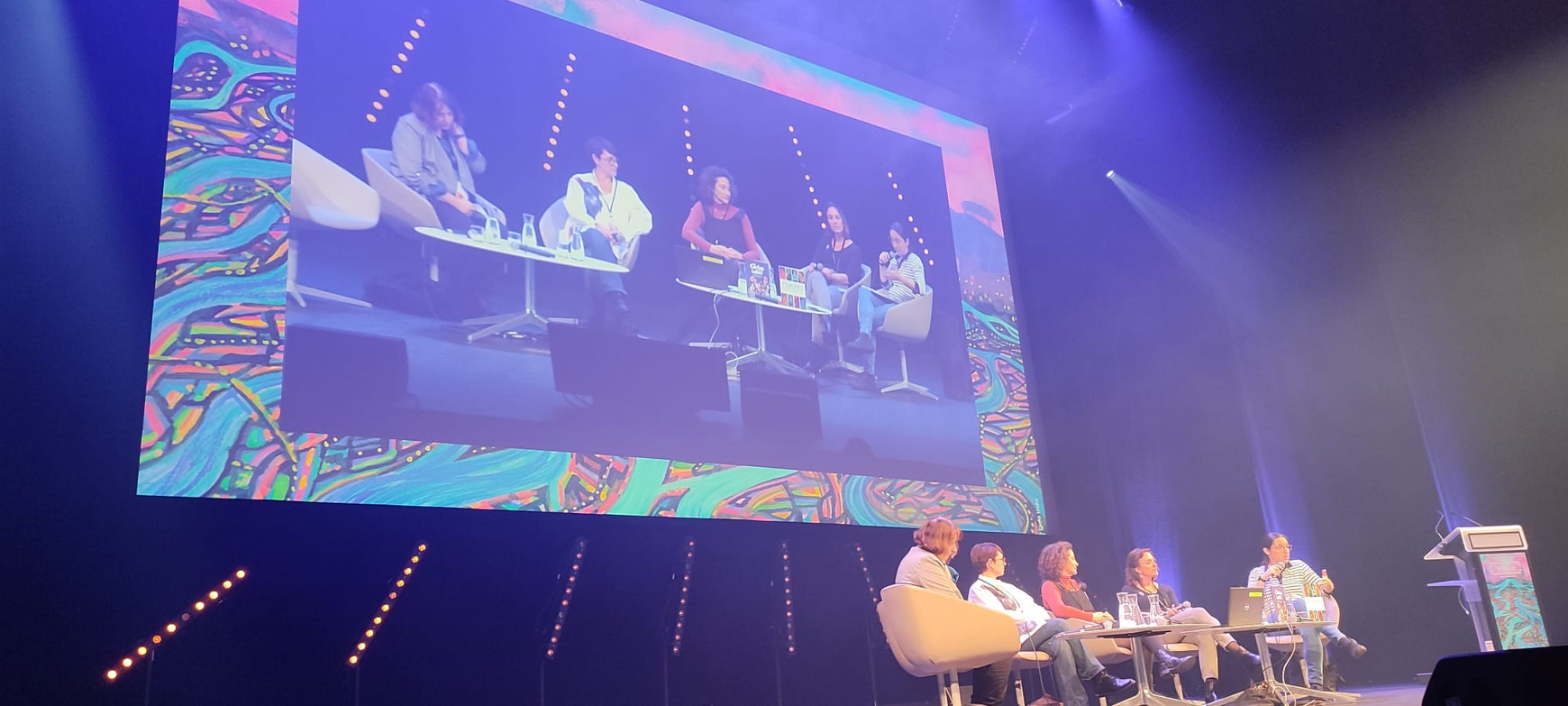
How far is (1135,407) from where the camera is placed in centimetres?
713

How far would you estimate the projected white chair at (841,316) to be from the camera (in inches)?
221

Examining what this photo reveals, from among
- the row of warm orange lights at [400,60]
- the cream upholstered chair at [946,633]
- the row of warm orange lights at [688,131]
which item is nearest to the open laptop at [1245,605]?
the cream upholstered chair at [946,633]

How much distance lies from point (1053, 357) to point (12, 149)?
230 inches

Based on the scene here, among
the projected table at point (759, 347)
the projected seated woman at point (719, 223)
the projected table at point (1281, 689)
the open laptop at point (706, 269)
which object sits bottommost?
the projected table at point (1281, 689)

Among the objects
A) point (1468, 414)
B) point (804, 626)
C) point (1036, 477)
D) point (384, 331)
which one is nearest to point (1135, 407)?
point (1036, 477)

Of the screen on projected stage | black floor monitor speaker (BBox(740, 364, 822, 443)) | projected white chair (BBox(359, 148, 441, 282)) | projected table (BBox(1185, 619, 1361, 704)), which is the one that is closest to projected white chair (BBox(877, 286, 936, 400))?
the screen on projected stage

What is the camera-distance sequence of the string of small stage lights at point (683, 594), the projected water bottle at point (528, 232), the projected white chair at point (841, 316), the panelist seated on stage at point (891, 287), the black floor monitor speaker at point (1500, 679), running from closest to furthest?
the black floor monitor speaker at point (1500, 679) < the projected water bottle at point (528, 232) < the string of small stage lights at point (683, 594) < the projected white chair at point (841, 316) < the panelist seated on stage at point (891, 287)

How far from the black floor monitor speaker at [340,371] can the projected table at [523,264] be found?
36 cm

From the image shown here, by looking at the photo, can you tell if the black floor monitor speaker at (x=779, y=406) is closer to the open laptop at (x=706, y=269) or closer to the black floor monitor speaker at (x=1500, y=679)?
the open laptop at (x=706, y=269)

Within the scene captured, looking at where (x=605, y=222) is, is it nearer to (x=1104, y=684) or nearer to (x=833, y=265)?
(x=833, y=265)

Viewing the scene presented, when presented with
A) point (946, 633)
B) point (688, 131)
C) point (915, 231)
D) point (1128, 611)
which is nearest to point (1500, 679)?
point (946, 633)

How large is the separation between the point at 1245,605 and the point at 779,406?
7.86 feet

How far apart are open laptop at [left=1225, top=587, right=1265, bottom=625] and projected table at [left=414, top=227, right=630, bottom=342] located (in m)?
→ 3.36

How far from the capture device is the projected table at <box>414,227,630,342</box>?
439 cm
